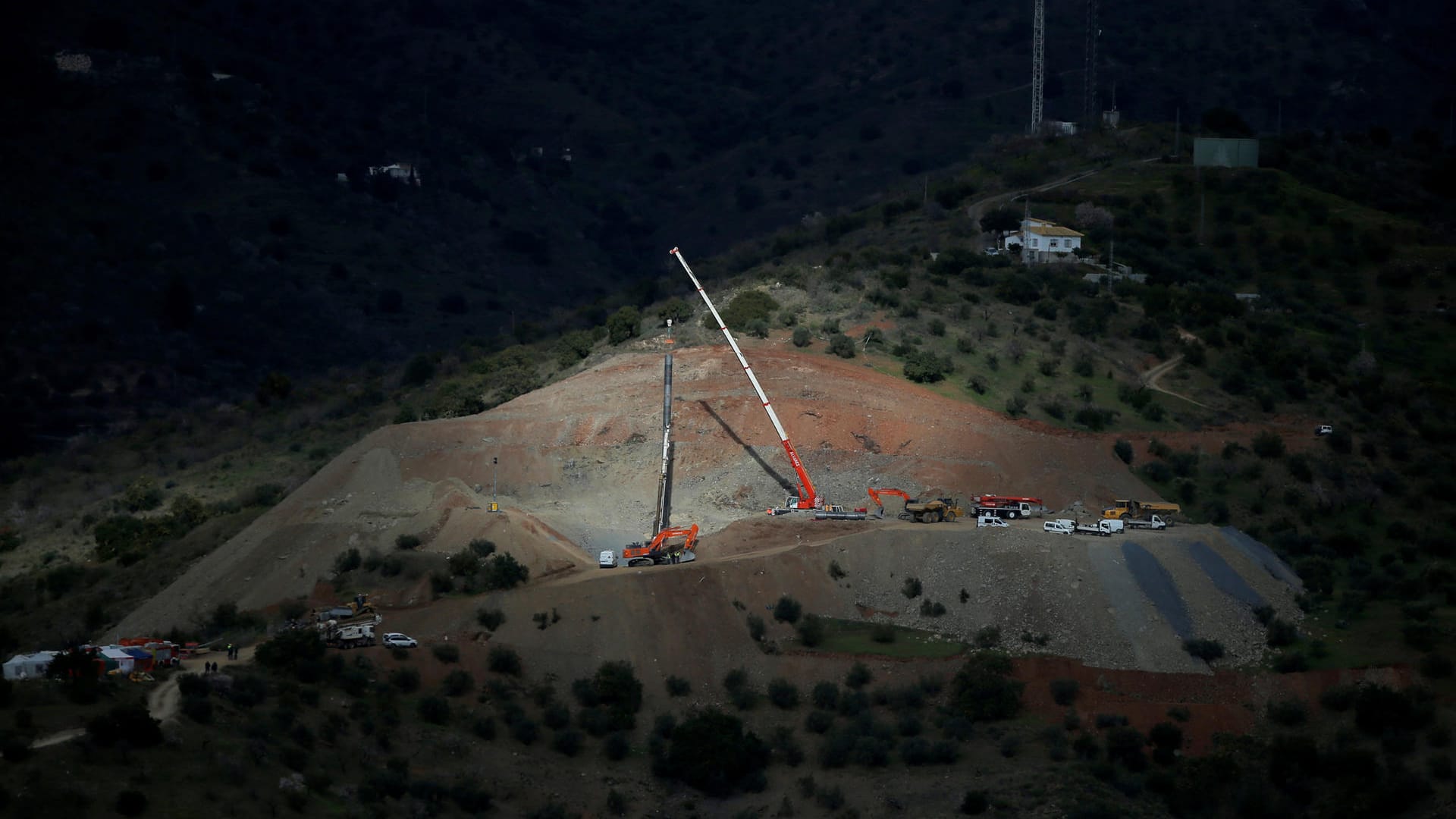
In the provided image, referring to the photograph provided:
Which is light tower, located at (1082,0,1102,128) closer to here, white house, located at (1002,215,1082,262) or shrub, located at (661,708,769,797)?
white house, located at (1002,215,1082,262)

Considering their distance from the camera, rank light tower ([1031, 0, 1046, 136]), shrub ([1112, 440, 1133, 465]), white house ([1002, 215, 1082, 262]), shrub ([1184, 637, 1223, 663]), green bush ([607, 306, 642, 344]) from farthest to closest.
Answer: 1. light tower ([1031, 0, 1046, 136])
2. white house ([1002, 215, 1082, 262])
3. green bush ([607, 306, 642, 344])
4. shrub ([1112, 440, 1133, 465])
5. shrub ([1184, 637, 1223, 663])

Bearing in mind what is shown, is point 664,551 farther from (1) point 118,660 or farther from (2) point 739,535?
(1) point 118,660

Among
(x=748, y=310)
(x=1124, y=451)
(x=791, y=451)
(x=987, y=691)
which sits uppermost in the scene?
(x=748, y=310)

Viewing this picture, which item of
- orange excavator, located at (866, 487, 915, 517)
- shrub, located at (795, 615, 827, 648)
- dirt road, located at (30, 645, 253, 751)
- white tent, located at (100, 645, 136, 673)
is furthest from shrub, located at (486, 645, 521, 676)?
orange excavator, located at (866, 487, 915, 517)

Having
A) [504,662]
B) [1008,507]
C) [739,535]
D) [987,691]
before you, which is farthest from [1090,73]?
[504,662]

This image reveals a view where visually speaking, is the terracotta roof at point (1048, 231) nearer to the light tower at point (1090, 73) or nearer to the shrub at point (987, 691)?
the light tower at point (1090, 73)

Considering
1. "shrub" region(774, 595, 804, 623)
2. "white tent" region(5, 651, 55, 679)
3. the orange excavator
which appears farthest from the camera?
the orange excavator

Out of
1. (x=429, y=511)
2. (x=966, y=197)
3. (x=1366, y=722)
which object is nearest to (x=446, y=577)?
(x=429, y=511)
